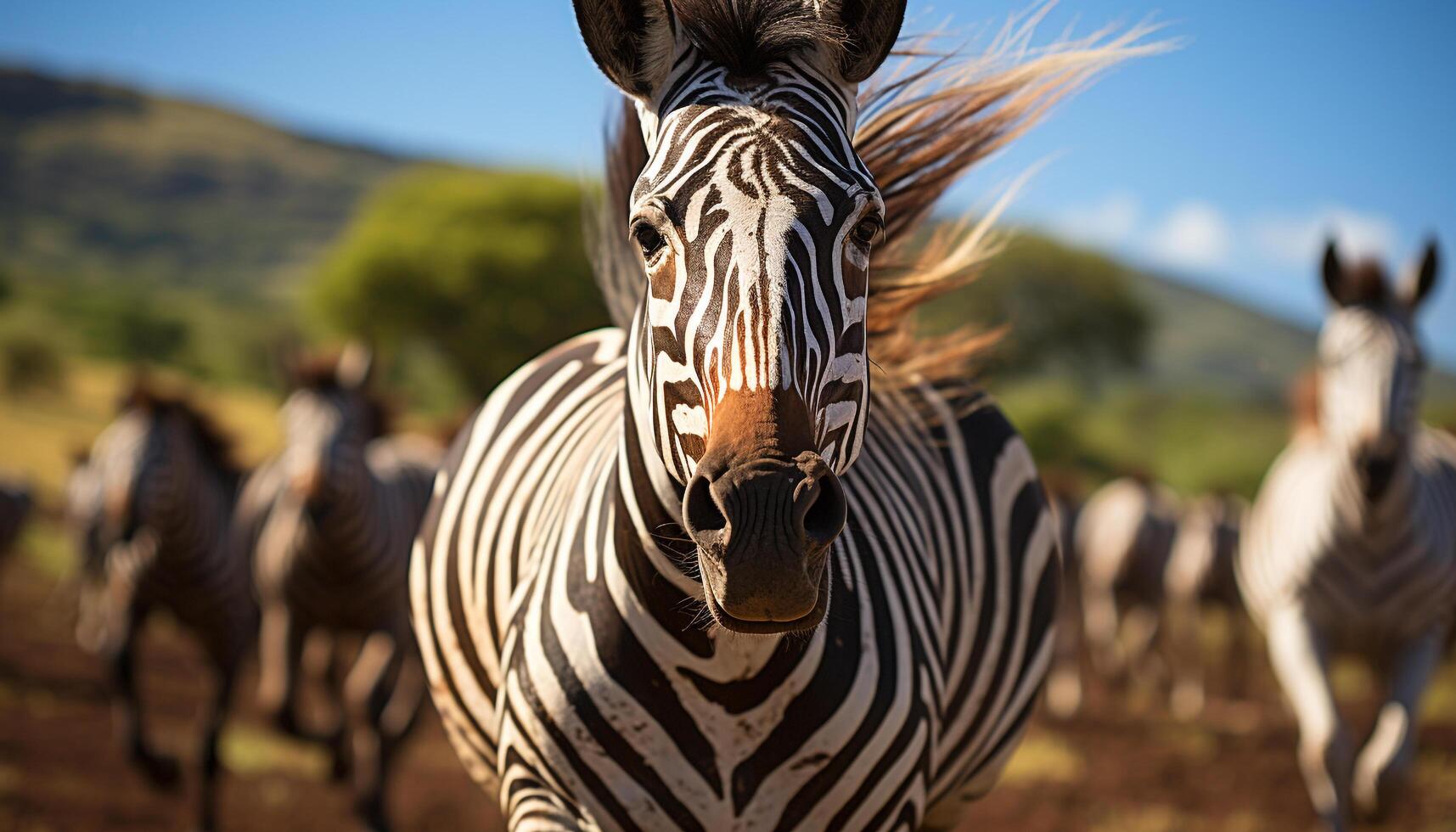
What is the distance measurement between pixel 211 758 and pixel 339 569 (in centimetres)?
127

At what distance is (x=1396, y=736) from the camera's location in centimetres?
473

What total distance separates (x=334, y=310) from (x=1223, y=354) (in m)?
82.9

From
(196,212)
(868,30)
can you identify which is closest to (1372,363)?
(868,30)

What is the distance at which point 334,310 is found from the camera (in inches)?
1283

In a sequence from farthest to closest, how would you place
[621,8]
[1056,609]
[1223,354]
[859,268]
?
[1223,354] < [1056,609] < [621,8] < [859,268]

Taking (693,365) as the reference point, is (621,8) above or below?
above

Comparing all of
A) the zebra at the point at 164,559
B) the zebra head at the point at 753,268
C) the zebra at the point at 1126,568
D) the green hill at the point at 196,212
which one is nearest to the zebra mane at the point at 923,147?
the zebra head at the point at 753,268

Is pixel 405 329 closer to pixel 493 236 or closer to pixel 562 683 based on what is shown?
pixel 493 236

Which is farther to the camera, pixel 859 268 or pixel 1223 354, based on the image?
pixel 1223 354

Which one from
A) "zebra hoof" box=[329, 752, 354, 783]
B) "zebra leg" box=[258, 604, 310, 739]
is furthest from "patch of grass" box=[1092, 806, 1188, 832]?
"zebra leg" box=[258, 604, 310, 739]

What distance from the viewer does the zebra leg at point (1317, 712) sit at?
4855 millimetres

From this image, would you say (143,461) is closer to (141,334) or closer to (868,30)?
(868,30)

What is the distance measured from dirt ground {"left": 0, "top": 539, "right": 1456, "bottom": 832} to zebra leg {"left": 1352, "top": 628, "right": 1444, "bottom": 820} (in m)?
2.50

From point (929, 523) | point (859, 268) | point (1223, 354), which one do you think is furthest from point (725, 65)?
point (1223, 354)
